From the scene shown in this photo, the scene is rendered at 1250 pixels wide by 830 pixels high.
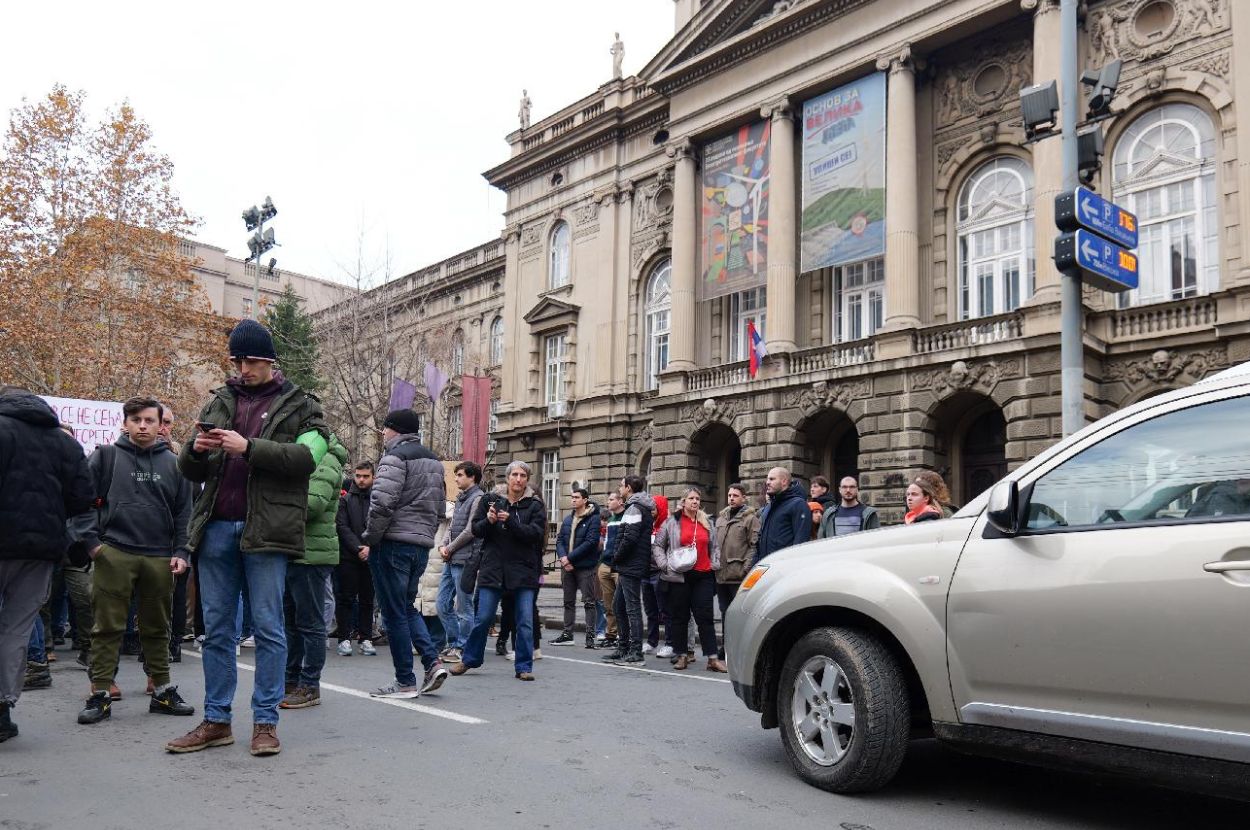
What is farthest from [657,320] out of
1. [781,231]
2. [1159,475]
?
[1159,475]

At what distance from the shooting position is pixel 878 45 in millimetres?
→ 25438

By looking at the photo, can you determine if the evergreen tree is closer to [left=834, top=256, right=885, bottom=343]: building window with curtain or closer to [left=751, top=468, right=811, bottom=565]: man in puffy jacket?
[left=834, top=256, right=885, bottom=343]: building window with curtain

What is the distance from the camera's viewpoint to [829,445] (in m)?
27.2

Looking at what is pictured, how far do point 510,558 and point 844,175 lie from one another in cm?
1914

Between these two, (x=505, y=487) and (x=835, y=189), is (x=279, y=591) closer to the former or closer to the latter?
(x=505, y=487)

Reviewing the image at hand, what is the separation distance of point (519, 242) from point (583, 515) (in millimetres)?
26542

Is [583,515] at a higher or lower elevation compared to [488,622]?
higher

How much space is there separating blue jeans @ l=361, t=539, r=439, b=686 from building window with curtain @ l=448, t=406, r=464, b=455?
111 feet

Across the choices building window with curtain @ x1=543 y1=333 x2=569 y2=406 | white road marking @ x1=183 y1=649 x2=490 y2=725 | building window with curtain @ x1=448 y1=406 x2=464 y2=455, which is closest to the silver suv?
white road marking @ x1=183 y1=649 x2=490 y2=725

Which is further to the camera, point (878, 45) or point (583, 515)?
point (878, 45)

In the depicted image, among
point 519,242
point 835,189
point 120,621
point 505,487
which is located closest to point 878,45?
point 835,189

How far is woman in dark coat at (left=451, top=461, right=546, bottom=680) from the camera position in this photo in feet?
30.4

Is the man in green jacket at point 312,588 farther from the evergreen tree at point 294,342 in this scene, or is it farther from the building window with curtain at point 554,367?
the evergreen tree at point 294,342

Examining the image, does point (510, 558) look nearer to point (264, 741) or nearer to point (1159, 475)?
point (264, 741)
